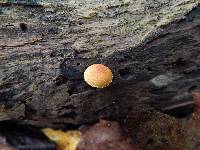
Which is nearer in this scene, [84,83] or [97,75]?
[97,75]

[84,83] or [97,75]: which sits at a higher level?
[97,75]

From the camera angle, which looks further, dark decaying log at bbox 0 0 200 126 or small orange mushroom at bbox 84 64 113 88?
dark decaying log at bbox 0 0 200 126

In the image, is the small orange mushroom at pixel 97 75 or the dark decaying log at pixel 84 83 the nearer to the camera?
the small orange mushroom at pixel 97 75

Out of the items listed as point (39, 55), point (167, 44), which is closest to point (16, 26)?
point (39, 55)
